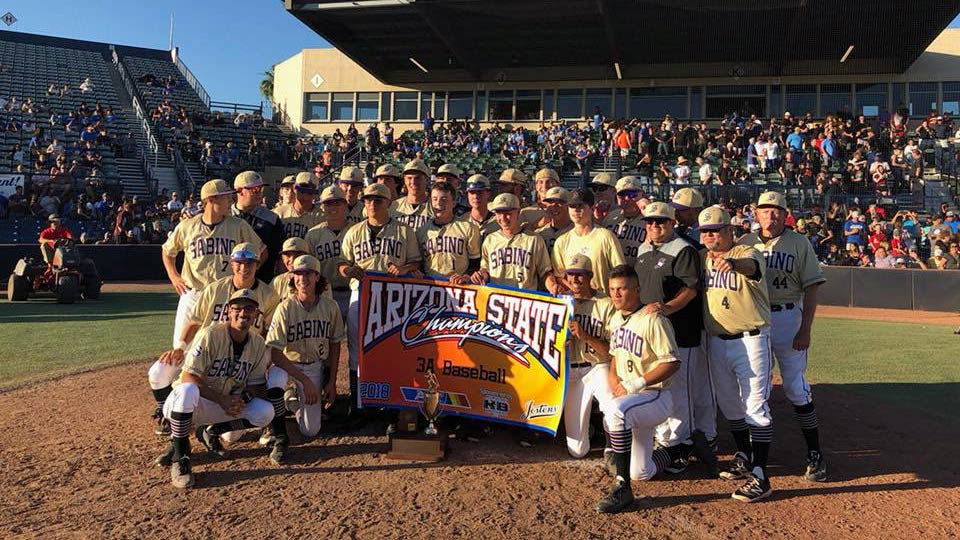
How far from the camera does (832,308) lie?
15.8 meters

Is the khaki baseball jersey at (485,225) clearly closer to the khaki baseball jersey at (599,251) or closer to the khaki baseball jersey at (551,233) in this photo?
the khaki baseball jersey at (551,233)

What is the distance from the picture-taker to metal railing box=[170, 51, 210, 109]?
39312 millimetres

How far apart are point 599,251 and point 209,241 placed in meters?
3.62

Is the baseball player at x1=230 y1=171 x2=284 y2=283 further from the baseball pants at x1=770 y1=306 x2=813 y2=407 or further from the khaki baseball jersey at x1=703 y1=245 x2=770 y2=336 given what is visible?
the baseball pants at x1=770 y1=306 x2=813 y2=407

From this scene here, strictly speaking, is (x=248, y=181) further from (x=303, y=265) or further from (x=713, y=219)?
(x=713, y=219)

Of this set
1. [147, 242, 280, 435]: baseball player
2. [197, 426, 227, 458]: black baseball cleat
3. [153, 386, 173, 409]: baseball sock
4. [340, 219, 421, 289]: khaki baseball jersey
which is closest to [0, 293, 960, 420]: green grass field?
[153, 386, 173, 409]: baseball sock

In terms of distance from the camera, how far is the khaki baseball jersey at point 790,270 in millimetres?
5016

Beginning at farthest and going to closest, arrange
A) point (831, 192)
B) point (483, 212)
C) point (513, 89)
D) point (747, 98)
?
1. point (513, 89)
2. point (747, 98)
3. point (831, 192)
4. point (483, 212)

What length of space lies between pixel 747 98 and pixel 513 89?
11.5 m

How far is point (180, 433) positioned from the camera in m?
4.68

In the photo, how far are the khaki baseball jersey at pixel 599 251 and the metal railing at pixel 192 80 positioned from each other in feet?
125

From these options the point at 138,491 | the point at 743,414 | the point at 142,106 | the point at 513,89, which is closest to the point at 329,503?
the point at 138,491

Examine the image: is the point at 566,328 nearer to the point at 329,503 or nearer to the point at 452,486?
the point at 452,486

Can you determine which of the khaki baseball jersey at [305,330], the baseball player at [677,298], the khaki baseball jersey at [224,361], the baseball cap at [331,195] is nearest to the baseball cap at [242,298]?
the khaki baseball jersey at [224,361]
